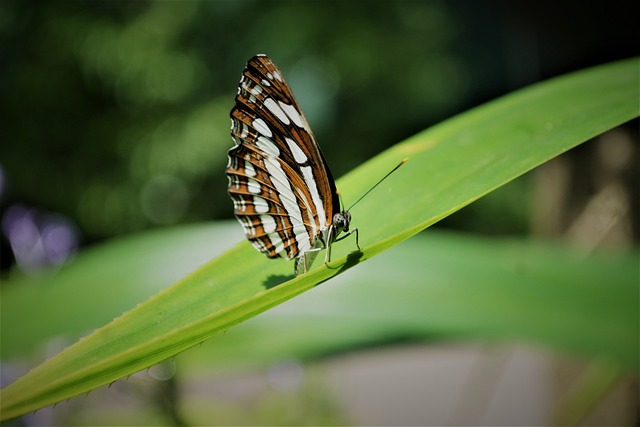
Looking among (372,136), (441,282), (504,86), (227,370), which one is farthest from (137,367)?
(372,136)

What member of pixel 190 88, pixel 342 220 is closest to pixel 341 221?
pixel 342 220

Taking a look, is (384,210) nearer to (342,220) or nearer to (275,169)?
(342,220)

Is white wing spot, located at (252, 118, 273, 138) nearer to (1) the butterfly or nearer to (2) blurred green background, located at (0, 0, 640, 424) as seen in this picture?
(1) the butterfly

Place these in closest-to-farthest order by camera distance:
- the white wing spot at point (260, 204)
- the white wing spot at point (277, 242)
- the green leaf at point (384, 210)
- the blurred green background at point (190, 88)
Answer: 1. the green leaf at point (384, 210)
2. the white wing spot at point (277, 242)
3. the white wing spot at point (260, 204)
4. the blurred green background at point (190, 88)

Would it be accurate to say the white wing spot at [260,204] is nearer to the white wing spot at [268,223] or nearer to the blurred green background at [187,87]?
the white wing spot at [268,223]

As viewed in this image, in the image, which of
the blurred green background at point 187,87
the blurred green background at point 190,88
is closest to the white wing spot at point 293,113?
the blurred green background at point 190,88

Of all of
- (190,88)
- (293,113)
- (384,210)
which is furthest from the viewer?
(190,88)

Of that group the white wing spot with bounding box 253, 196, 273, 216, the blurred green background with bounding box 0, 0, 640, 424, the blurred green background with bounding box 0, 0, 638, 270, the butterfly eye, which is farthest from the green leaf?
the blurred green background with bounding box 0, 0, 638, 270
